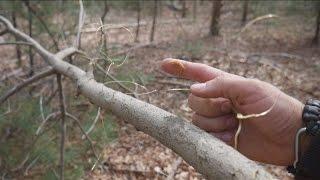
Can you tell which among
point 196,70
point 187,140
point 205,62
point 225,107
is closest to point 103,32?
point 196,70

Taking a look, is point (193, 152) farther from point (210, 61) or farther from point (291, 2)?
point (291, 2)

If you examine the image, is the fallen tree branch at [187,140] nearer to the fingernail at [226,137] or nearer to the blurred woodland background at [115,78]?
the blurred woodland background at [115,78]

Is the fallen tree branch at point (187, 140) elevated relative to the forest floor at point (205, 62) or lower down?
elevated

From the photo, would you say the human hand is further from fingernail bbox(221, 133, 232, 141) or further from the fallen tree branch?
the fallen tree branch

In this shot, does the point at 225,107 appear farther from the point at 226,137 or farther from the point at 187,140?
the point at 187,140

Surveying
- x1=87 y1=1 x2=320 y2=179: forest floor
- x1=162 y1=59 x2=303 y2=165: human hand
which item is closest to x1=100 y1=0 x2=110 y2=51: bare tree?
x1=87 y1=1 x2=320 y2=179: forest floor

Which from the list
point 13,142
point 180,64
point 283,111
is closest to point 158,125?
point 180,64

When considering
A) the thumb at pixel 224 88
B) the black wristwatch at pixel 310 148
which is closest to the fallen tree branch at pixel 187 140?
the thumb at pixel 224 88

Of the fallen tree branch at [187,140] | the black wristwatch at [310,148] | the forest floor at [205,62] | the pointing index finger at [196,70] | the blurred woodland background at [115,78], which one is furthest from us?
the forest floor at [205,62]
